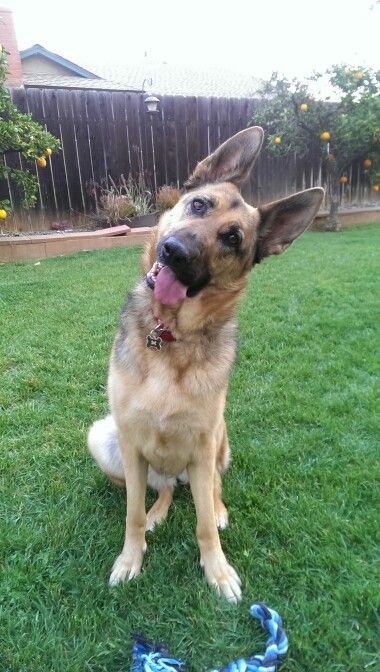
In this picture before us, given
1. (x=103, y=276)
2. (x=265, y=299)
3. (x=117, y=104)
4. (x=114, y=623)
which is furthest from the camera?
(x=117, y=104)

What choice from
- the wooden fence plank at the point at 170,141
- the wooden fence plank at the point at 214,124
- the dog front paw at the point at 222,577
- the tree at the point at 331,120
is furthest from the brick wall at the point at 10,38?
the dog front paw at the point at 222,577

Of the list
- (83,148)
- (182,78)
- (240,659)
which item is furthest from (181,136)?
(182,78)

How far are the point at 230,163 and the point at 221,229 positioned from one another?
0.53 m

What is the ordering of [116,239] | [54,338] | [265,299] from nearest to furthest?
[54,338] → [265,299] → [116,239]

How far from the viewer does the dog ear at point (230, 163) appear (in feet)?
7.47

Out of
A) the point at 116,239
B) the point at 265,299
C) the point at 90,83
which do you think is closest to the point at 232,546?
the point at 265,299

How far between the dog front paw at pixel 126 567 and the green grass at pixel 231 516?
44 millimetres

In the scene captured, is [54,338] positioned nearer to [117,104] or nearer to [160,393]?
[160,393]

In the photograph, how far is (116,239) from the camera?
327 inches

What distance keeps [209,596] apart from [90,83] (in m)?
16.8

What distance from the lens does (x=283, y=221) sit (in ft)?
7.18

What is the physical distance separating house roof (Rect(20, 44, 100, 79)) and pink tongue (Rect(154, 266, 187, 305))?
21.3 meters

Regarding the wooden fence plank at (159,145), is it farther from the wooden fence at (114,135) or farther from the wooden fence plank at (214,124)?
the wooden fence plank at (214,124)

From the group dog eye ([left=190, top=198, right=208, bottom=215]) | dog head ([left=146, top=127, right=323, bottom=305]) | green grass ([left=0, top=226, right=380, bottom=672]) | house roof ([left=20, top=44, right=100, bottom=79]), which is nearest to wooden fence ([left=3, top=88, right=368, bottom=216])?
green grass ([left=0, top=226, right=380, bottom=672])
